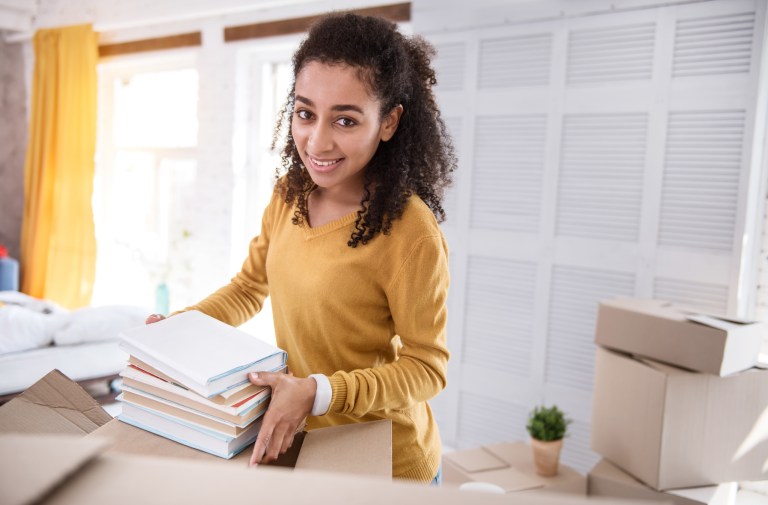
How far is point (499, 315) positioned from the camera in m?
2.75

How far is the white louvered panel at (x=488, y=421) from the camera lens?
2.71m

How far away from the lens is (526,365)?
2.68 meters

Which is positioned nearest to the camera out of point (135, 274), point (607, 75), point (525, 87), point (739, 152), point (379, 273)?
point (379, 273)

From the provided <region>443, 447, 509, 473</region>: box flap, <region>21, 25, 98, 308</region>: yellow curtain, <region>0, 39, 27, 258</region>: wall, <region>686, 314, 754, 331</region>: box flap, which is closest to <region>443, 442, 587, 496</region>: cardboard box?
<region>443, 447, 509, 473</region>: box flap

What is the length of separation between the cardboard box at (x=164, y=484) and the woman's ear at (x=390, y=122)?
853 millimetres

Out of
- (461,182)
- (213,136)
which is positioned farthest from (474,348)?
(213,136)

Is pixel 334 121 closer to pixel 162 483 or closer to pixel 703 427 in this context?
pixel 162 483

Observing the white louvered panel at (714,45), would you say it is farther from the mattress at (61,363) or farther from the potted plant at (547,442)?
the mattress at (61,363)

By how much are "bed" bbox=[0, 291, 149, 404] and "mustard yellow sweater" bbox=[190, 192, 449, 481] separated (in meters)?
1.68

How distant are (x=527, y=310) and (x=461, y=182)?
677 millimetres

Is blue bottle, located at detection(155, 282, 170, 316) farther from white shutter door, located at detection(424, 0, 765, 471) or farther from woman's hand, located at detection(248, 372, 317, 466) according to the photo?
woman's hand, located at detection(248, 372, 317, 466)

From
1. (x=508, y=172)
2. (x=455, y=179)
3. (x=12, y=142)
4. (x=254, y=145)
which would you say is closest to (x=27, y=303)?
(x=254, y=145)

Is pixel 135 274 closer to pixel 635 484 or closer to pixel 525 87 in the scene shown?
pixel 525 87

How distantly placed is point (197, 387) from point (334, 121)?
50cm
